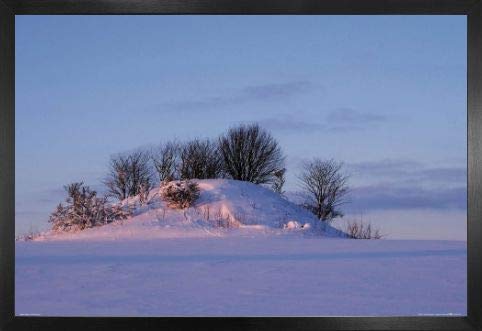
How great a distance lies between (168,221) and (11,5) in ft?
14.3

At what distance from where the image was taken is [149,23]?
187 inches

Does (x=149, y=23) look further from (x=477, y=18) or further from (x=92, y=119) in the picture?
(x=477, y=18)

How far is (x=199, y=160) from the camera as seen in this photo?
22.0 ft

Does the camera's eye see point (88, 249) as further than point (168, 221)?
No

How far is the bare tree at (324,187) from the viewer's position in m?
6.02

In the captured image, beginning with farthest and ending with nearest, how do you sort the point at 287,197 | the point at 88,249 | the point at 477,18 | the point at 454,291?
the point at 287,197
the point at 88,249
the point at 454,291
the point at 477,18

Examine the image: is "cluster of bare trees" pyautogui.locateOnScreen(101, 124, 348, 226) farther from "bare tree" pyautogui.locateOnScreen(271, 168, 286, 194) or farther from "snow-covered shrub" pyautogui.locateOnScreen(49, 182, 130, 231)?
"snow-covered shrub" pyautogui.locateOnScreen(49, 182, 130, 231)

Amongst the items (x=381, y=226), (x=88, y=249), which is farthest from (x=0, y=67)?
(x=381, y=226)

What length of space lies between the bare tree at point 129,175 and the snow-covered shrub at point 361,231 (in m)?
2.24

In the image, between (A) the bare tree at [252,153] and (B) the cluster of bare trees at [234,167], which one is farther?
(A) the bare tree at [252,153]

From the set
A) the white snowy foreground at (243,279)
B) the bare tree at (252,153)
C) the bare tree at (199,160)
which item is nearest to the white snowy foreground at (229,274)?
the white snowy foreground at (243,279)

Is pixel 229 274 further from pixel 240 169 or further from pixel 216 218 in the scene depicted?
pixel 240 169

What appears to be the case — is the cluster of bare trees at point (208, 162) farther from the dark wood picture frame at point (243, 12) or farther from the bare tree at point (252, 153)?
the dark wood picture frame at point (243, 12)

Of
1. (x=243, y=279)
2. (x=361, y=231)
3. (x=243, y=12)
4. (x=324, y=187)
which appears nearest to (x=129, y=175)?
(x=324, y=187)
